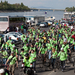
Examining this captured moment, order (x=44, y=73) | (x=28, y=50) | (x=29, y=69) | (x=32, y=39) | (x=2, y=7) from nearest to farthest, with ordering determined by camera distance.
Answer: (x=29, y=69) → (x=44, y=73) → (x=28, y=50) → (x=32, y=39) → (x=2, y=7)

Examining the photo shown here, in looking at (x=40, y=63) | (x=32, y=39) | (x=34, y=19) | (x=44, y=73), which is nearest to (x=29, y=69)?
(x=44, y=73)

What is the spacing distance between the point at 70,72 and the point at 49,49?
2277 millimetres

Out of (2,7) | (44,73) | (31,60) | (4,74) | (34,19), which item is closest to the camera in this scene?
(4,74)

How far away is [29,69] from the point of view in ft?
27.5

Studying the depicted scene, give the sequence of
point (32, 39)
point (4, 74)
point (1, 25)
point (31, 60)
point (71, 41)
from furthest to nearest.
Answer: point (1, 25), point (32, 39), point (71, 41), point (31, 60), point (4, 74)

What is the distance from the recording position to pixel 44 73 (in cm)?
1059

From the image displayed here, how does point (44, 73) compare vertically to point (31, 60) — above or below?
below

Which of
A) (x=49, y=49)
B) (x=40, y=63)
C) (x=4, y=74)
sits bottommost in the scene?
(x=40, y=63)

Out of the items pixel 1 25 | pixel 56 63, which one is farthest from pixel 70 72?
pixel 1 25

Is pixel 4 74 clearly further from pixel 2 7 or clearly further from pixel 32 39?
pixel 2 7

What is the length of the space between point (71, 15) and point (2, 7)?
99788 mm

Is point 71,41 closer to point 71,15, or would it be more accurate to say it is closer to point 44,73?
point 44,73

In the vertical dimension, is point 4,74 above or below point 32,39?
above

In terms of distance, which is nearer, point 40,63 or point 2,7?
point 40,63
